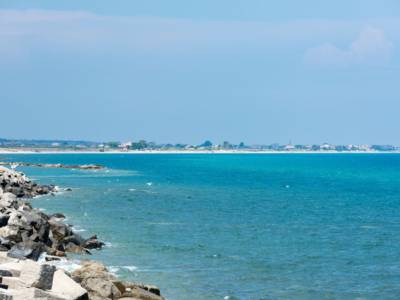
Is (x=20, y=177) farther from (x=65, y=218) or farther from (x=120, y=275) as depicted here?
(x=120, y=275)

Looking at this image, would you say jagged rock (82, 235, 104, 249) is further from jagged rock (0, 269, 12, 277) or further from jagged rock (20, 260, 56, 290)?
jagged rock (20, 260, 56, 290)

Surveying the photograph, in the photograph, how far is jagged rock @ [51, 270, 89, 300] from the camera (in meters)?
24.5

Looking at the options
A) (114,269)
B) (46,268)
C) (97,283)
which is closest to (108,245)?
(114,269)

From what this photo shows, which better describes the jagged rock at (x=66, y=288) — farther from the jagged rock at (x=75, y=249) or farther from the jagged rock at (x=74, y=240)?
the jagged rock at (x=74, y=240)

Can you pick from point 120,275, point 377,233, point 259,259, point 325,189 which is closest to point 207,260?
point 259,259

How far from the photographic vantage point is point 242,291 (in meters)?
34.3

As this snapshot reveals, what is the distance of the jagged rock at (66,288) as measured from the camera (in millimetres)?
24531

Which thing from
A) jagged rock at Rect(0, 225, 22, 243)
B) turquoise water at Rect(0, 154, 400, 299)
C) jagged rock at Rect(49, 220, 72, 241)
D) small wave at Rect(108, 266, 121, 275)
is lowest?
small wave at Rect(108, 266, 121, 275)

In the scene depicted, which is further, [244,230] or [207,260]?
[244,230]

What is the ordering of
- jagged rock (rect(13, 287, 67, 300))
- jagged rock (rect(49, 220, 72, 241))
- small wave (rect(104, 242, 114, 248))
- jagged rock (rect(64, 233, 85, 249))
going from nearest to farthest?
jagged rock (rect(13, 287, 67, 300))
jagged rock (rect(64, 233, 85, 249))
jagged rock (rect(49, 220, 72, 241))
small wave (rect(104, 242, 114, 248))

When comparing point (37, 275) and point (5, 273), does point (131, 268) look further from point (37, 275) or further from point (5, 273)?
point (37, 275)

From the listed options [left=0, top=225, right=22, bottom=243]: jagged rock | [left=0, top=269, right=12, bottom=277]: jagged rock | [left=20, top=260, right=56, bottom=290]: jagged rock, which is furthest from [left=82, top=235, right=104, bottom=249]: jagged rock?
[left=20, top=260, right=56, bottom=290]: jagged rock

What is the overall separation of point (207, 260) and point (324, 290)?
29.7 feet

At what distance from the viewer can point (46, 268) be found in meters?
23.9
